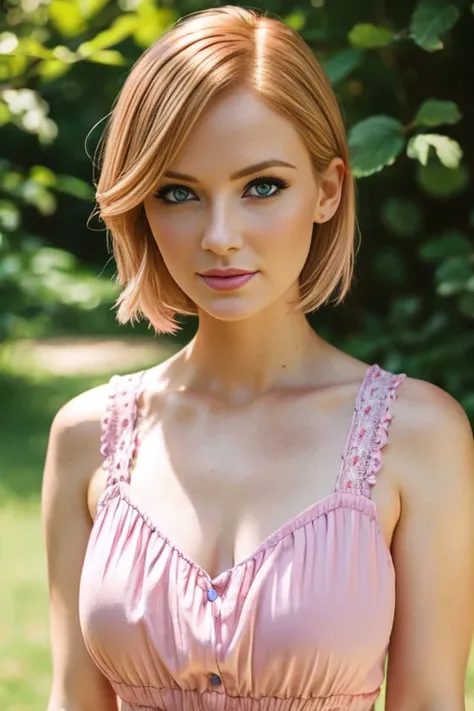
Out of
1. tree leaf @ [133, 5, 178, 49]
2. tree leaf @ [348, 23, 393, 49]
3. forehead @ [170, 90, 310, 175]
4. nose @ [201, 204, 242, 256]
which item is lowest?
nose @ [201, 204, 242, 256]

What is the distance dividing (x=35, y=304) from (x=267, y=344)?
4.34 metres

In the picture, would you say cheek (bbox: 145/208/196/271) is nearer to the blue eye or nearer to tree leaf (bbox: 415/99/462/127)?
the blue eye

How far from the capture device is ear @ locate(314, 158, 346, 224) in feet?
6.39

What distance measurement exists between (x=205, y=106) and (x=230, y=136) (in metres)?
0.06

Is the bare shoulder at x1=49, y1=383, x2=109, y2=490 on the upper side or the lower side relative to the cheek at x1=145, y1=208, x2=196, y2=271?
lower

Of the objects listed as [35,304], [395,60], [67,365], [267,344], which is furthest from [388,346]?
[67,365]

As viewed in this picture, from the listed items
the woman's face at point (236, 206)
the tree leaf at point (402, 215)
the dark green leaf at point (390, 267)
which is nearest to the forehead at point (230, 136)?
the woman's face at point (236, 206)

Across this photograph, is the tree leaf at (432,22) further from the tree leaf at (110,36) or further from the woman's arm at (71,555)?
the woman's arm at (71,555)

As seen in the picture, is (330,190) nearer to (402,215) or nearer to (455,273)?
(455,273)

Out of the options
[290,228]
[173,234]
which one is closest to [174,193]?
[173,234]

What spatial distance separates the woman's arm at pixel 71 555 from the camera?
79.5 inches

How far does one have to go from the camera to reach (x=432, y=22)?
276 cm

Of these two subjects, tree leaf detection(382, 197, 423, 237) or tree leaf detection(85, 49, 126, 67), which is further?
tree leaf detection(382, 197, 423, 237)

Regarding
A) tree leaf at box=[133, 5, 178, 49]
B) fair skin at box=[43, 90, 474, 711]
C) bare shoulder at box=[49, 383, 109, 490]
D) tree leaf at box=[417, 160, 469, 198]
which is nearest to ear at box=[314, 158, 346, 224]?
fair skin at box=[43, 90, 474, 711]
